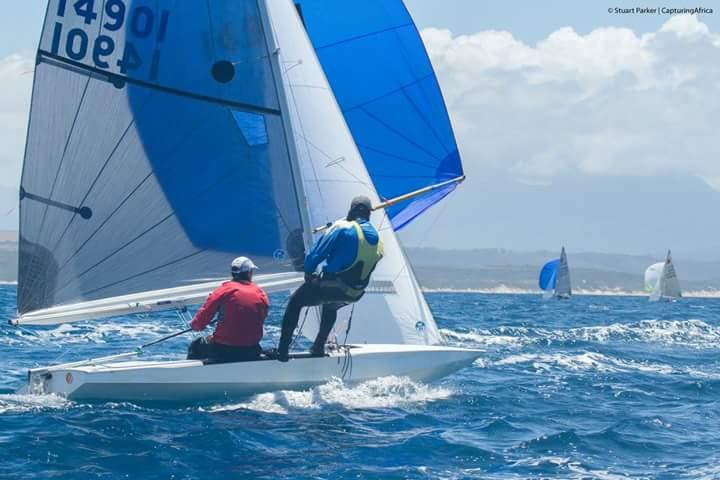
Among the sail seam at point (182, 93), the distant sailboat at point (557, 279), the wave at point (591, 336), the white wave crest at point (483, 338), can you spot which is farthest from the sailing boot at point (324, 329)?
the distant sailboat at point (557, 279)

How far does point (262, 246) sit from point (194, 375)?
182 cm

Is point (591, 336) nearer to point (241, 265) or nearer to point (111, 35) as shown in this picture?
point (241, 265)

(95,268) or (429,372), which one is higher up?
(95,268)

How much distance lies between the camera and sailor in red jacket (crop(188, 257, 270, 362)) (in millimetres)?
10688

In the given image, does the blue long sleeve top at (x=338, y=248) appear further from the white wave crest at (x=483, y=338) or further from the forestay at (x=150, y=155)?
the white wave crest at (x=483, y=338)

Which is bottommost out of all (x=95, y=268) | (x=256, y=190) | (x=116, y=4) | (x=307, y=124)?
(x=95, y=268)

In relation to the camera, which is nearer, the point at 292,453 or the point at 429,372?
the point at 292,453

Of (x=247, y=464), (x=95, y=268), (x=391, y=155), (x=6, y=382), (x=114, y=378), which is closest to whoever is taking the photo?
(x=247, y=464)

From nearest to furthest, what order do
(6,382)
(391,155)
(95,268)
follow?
1. (95,268)
2. (6,382)
3. (391,155)

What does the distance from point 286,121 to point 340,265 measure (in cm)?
184

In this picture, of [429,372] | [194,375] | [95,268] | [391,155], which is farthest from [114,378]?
[391,155]

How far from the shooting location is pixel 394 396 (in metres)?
11.7

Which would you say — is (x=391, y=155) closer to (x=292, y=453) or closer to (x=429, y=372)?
(x=429, y=372)

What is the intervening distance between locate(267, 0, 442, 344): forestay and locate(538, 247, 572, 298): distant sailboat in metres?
65.8
